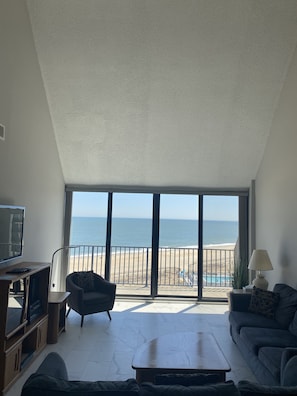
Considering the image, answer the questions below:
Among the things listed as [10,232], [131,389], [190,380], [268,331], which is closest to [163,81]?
[10,232]

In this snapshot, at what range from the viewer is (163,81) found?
4.61 meters

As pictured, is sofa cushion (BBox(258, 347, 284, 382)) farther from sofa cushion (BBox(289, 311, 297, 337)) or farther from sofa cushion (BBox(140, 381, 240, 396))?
sofa cushion (BBox(140, 381, 240, 396))

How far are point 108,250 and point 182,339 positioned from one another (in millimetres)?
3386

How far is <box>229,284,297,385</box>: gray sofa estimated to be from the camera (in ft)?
8.51

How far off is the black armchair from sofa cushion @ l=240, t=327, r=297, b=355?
2224mm

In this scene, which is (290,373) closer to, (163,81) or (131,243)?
(163,81)

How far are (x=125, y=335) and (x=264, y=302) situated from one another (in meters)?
2.00

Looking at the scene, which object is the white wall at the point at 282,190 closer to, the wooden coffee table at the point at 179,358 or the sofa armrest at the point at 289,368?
the wooden coffee table at the point at 179,358

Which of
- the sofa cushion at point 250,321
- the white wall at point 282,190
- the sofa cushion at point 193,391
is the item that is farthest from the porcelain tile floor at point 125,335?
the sofa cushion at point 193,391

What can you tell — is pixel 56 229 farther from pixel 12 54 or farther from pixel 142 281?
pixel 12 54

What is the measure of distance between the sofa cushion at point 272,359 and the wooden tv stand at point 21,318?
242cm

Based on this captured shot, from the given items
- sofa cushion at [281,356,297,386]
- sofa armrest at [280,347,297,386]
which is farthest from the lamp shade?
sofa cushion at [281,356,297,386]

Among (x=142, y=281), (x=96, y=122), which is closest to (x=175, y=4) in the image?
(x=96, y=122)

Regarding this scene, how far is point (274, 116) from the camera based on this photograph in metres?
4.96
